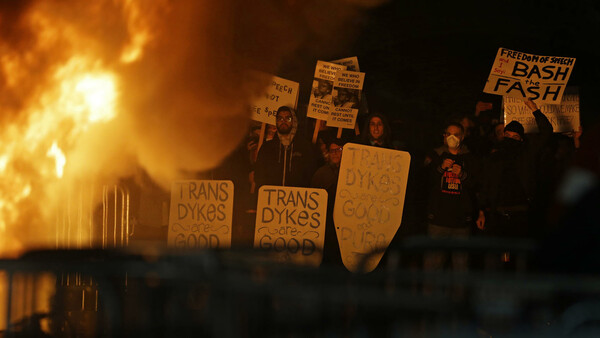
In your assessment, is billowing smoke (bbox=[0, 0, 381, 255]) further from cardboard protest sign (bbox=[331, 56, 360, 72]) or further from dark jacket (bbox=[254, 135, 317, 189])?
dark jacket (bbox=[254, 135, 317, 189])

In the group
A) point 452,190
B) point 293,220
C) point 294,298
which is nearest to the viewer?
point 294,298

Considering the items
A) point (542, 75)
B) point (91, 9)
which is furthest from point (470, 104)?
point (91, 9)

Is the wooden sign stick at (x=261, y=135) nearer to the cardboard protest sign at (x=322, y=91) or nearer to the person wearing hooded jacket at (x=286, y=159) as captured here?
the person wearing hooded jacket at (x=286, y=159)

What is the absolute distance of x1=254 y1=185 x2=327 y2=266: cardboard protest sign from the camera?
8742 mm

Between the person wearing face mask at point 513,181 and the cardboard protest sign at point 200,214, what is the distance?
2931 mm

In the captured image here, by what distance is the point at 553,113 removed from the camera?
27.9 feet

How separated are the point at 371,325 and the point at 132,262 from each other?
1.22 metres

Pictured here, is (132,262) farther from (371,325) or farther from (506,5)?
(506,5)

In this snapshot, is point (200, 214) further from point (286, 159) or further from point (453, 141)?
point (453, 141)

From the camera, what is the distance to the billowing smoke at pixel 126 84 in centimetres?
828

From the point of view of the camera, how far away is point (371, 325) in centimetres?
386

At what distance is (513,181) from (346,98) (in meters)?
2.06

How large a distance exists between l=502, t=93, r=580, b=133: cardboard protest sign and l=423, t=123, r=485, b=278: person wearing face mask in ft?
2.05

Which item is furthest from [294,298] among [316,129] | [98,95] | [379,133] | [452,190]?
[98,95]
